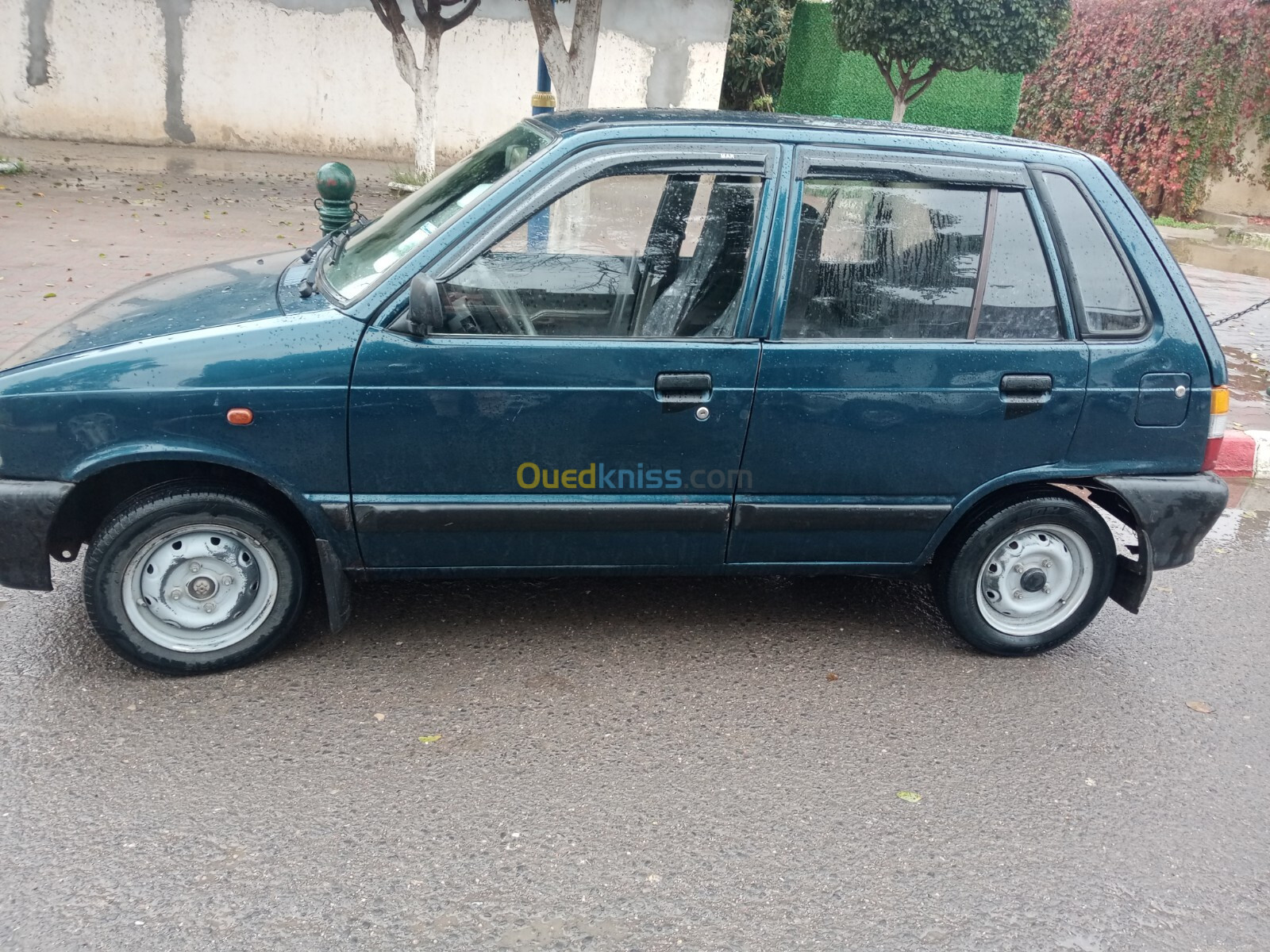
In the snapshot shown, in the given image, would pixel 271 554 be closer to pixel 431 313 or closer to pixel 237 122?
pixel 431 313

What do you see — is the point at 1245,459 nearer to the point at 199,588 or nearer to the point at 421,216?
the point at 421,216

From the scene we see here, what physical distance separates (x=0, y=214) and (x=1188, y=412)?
10.9m

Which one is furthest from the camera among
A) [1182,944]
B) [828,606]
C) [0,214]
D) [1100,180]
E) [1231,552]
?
[0,214]

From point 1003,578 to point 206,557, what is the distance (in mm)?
2878

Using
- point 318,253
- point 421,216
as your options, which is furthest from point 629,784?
point 318,253

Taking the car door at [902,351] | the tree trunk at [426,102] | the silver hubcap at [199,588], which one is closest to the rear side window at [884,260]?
the car door at [902,351]

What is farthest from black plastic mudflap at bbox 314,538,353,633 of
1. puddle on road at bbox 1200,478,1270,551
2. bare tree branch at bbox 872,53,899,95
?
bare tree branch at bbox 872,53,899,95

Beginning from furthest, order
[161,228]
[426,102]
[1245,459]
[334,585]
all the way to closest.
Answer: [426,102] → [161,228] → [1245,459] → [334,585]

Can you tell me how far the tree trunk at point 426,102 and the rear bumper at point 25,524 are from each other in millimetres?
10932

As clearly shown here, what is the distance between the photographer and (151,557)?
11.8 ft

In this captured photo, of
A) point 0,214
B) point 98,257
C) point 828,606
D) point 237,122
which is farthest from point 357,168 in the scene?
point 828,606

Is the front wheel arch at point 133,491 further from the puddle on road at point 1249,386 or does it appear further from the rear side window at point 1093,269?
the puddle on road at point 1249,386

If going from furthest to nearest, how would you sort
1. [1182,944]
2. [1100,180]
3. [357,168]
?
[357,168]
[1100,180]
[1182,944]

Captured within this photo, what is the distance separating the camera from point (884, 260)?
378 cm
